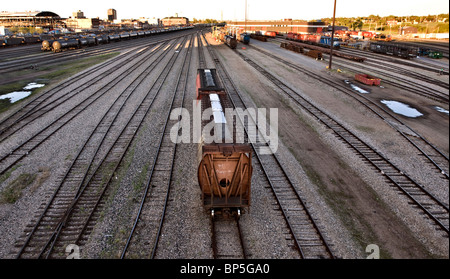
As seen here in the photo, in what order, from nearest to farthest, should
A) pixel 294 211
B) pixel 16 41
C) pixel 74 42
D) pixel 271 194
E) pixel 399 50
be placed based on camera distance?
pixel 294 211 → pixel 271 194 → pixel 399 50 → pixel 74 42 → pixel 16 41

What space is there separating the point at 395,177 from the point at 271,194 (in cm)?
642

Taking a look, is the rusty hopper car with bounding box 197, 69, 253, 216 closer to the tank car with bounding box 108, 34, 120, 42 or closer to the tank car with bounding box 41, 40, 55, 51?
the tank car with bounding box 41, 40, 55, 51

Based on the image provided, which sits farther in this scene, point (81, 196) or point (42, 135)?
point (42, 135)

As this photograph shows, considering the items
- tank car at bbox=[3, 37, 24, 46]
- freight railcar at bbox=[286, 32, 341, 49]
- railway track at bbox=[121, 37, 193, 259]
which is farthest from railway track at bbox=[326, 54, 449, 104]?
tank car at bbox=[3, 37, 24, 46]

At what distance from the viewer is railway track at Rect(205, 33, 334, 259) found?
9.55 meters

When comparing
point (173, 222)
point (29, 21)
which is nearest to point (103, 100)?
point (173, 222)

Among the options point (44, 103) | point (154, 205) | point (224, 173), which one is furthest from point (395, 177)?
point (44, 103)

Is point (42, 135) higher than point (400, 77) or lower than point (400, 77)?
lower

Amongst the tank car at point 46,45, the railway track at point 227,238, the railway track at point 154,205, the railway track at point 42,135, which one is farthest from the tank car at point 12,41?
the railway track at point 227,238

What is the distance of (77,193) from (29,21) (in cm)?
7566

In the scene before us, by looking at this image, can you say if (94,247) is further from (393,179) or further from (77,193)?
(393,179)

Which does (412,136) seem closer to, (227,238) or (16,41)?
(227,238)

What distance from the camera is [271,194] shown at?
41.0 feet

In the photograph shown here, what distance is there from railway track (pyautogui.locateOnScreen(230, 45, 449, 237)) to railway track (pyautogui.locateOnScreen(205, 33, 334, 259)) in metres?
4.49
